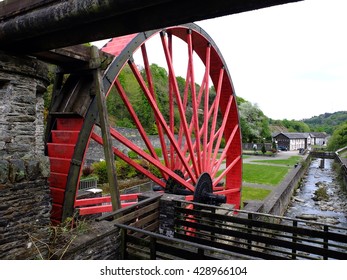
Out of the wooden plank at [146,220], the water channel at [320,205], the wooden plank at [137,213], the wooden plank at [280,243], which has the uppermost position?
the wooden plank at [137,213]

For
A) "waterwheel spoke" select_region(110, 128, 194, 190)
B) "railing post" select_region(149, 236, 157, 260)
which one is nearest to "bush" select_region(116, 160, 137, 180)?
"waterwheel spoke" select_region(110, 128, 194, 190)

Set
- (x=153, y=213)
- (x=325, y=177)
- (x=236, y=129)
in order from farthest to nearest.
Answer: (x=325, y=177), (x=236, y=129), (x=153, y=213)

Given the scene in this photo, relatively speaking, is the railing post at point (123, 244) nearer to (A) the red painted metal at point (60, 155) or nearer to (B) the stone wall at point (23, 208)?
(A) the red painted metal at point (60, 155)

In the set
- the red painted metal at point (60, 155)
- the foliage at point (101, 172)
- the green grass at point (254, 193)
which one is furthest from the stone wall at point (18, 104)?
the foliage at point (101, 172)

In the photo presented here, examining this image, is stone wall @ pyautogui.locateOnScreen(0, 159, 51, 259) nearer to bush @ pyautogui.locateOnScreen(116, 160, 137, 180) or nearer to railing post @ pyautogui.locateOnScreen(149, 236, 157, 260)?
railing post @ pyautogui.locateOnScreen(149, 236, 157, 260)

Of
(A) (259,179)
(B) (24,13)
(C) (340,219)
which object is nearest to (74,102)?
(B) (24,13)

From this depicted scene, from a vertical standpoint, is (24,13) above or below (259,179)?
above

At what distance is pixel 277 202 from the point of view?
1138cm

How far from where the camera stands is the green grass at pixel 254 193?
12484 mm

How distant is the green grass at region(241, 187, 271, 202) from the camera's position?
41.0 feet

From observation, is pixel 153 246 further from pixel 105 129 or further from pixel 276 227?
pixel 276 227

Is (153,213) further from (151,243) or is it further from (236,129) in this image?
(236,129)

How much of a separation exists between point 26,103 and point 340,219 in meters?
14.4

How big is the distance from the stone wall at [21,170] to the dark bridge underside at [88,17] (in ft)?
1.00
